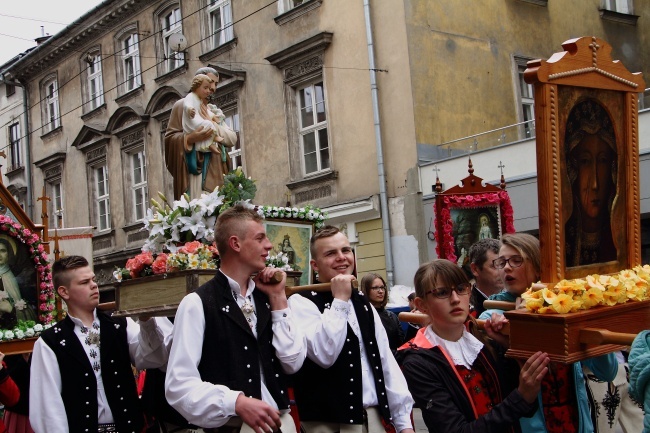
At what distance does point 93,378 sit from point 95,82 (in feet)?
74.5

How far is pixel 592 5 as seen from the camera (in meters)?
19.6

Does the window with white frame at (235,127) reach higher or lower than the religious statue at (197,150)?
higher

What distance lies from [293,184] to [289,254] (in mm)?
11966

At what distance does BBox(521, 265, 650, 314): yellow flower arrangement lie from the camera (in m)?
3.49

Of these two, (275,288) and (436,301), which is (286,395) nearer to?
(275,288)

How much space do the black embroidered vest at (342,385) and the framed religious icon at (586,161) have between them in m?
1.01

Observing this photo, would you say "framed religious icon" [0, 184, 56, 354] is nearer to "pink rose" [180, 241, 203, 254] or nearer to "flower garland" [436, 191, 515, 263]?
"pink rose" [180, 241, 203, 254]

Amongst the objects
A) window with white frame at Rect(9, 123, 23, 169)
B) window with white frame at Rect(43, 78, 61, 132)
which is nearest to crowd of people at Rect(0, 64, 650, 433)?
window with white frame at Rect(43, 78, 61, 132)

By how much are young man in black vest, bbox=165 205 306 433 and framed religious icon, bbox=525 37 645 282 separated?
1.20 m

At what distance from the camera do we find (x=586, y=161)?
382 centimetres

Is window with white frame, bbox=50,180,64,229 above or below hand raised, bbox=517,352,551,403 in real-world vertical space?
above

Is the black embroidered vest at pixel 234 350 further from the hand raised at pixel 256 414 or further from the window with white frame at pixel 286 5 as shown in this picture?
the window with white frame at pixel 286 5

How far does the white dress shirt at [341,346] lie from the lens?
401 centimetres

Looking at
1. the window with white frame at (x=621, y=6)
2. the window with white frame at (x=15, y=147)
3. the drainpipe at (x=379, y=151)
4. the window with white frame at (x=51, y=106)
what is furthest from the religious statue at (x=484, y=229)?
the window with white frame at (x=15, y=147)
